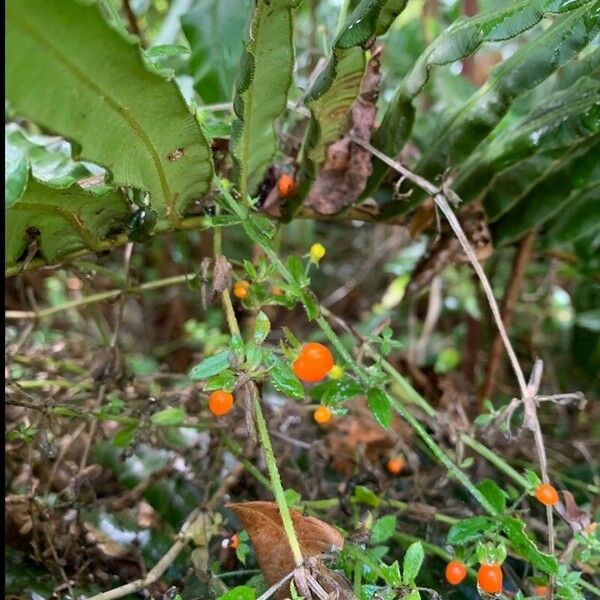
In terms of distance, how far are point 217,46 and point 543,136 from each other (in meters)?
0.44

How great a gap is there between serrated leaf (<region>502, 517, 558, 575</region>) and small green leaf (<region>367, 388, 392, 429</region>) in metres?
0.13

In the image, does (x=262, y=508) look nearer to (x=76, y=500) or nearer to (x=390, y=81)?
(x=76, y=500)

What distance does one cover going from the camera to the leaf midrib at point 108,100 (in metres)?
0.42

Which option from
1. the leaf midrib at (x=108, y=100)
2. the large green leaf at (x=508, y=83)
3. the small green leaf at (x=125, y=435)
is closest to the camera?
the leaf midrib at (x=108, y=100)

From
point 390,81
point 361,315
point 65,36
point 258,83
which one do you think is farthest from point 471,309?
point 65,36

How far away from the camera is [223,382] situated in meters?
0.55

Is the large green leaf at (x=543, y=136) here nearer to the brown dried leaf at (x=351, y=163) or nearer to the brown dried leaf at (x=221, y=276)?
the brown dried leaf at (x=351, y=163)

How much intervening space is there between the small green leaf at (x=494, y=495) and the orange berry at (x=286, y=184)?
377mm

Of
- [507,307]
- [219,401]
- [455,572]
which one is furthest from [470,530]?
[507,307]

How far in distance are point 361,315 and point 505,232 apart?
574 millimetres

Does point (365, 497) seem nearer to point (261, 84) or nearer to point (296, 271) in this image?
point (296, 271)

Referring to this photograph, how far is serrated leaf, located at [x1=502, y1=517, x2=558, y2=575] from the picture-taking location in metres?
0.55

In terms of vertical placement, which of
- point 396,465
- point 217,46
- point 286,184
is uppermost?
point 217,46

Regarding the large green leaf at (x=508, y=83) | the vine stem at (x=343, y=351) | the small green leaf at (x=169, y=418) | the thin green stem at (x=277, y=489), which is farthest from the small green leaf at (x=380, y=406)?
the large green leaf at (x=508, y=83)
